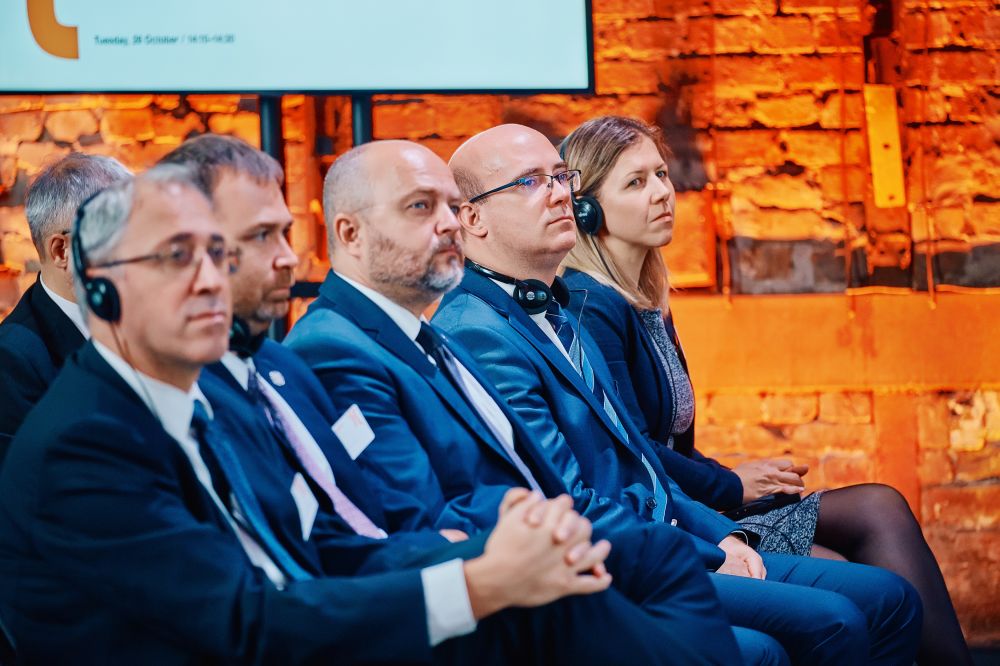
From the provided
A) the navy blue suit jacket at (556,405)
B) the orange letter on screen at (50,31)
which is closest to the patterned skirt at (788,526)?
the navy blue suit jacket at (556,405)

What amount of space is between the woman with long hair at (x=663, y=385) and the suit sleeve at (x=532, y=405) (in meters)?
0.42

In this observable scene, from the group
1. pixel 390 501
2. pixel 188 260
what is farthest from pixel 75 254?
pixel 390 501

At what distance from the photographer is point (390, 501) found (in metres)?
1.85

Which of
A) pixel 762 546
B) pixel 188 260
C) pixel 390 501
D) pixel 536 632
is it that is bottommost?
pixel 762 546

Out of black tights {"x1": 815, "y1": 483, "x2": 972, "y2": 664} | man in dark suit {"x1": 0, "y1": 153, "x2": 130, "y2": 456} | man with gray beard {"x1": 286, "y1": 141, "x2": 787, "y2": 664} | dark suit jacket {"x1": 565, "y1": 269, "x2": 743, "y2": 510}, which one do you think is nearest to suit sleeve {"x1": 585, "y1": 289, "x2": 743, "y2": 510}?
dark suit jacket {"x1": 565, "y1": 269, "x2": 743, "y2": 510}

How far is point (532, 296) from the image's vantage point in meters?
2.46

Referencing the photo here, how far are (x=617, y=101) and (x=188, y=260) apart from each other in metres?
2.63

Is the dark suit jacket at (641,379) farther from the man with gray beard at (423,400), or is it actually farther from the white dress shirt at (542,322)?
the man with gray beard at (423,400)

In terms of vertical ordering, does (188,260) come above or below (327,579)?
above

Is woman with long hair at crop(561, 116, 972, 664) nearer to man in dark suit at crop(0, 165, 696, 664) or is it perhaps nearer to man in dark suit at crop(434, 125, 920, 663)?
man in dark suit at crop(434, 125, 920, 663)

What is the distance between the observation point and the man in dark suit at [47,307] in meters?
2.18

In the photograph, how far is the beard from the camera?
2.12 meters

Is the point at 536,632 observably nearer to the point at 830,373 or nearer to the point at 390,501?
the point at 390,501

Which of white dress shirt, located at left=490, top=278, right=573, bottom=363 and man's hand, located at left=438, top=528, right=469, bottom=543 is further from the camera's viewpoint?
white dress shirt, located at left=490, top=278, right=573, bottom=363
